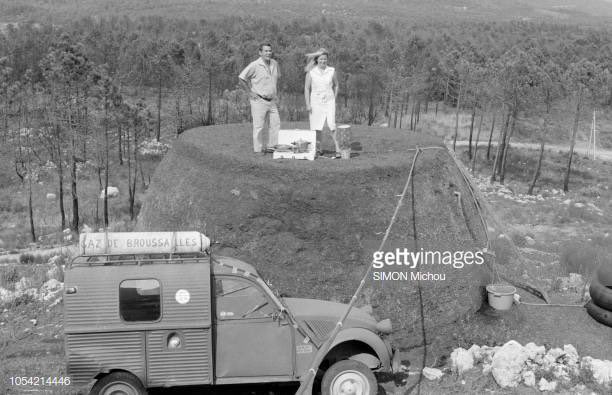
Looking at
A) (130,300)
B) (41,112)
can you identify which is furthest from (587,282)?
(41,112)

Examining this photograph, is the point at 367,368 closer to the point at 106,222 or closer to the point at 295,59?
the point at 106,222

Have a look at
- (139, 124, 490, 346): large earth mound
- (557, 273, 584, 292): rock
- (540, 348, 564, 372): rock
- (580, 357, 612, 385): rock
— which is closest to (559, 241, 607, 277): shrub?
(557, 273, 584, 292): rock

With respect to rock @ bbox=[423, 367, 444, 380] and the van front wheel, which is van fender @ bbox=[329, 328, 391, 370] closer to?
the van front wheel

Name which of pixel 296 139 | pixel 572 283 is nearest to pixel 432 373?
pixel 296 139

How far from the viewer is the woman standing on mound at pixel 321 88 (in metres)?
10.8

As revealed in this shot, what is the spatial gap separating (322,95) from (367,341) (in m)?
5.07

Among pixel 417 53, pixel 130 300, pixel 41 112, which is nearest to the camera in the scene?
pixel 130 300

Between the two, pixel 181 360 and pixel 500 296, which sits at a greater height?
pixel 181 360

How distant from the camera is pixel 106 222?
26.4m

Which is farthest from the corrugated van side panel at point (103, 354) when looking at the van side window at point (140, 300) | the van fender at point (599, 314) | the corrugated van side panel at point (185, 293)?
the van fender at point (599, 314)

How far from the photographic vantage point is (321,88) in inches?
426

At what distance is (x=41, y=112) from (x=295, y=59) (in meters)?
18.6

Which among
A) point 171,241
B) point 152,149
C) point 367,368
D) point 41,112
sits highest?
point 171,241

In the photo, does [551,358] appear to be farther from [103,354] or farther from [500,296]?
[103,354]
